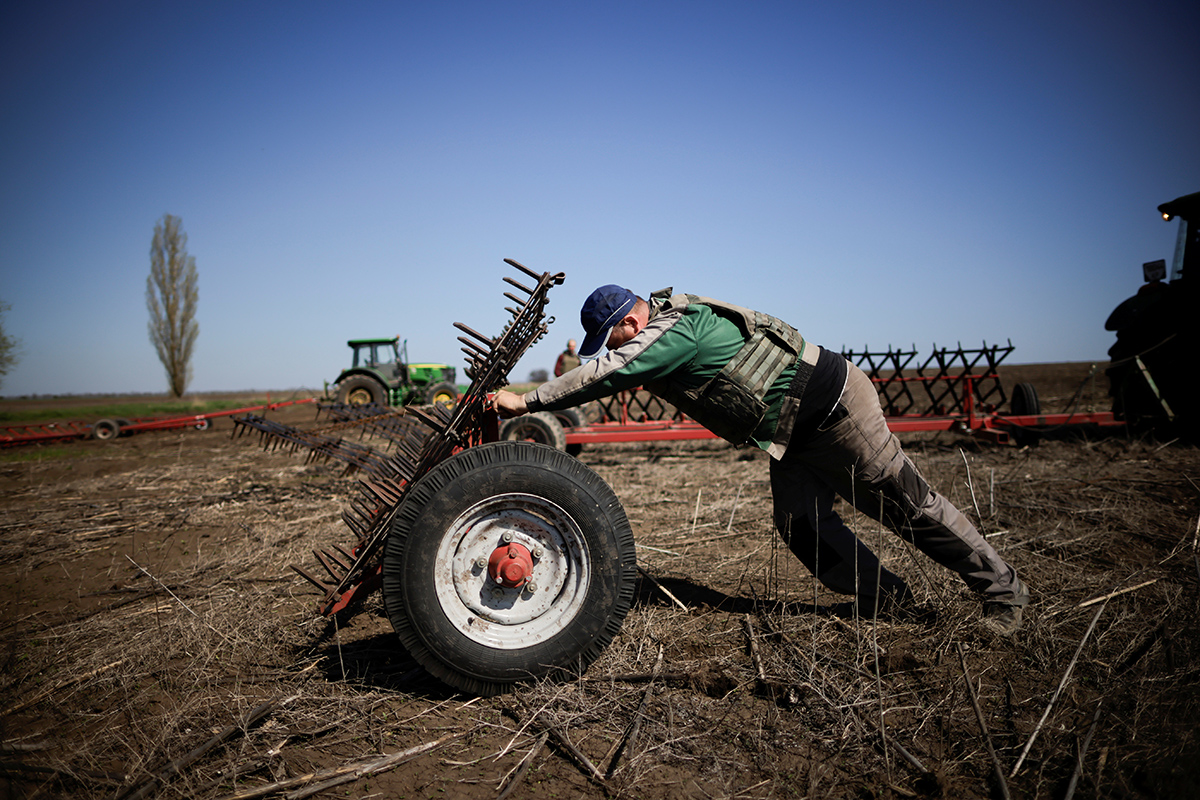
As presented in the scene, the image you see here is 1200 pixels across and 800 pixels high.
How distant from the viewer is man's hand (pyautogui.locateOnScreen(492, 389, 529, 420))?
2.22m

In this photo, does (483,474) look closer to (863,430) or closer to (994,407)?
(863,430)

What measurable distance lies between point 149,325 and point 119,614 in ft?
132

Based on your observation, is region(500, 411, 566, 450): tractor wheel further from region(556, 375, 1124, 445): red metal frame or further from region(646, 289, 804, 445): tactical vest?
region(646, 289, 804, 445): tactical vest

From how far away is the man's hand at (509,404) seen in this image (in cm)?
222

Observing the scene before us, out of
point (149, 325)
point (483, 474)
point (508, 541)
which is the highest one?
point (149, 325)

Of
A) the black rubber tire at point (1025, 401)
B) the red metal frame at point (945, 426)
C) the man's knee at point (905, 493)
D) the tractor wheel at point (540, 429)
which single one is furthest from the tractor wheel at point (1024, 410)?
the man's knee at point (905, 493)

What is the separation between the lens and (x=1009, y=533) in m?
3.75

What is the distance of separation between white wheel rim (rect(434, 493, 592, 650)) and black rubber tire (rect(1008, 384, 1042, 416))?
8.43m

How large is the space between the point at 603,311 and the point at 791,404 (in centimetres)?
89

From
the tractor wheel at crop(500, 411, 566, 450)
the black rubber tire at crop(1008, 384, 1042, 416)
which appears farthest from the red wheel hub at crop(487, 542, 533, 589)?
the black rubber tire at crop(1008, 384, 1042, 416)

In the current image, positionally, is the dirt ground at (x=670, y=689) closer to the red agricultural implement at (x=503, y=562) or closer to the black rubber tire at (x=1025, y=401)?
the red agricultural implement at (x=503, y=562)

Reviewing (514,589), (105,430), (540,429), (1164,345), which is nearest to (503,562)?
(514,589)

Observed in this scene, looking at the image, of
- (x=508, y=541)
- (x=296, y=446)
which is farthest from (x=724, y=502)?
(x=296, y=446)

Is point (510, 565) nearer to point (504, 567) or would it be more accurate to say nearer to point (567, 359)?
point (504, 567)
